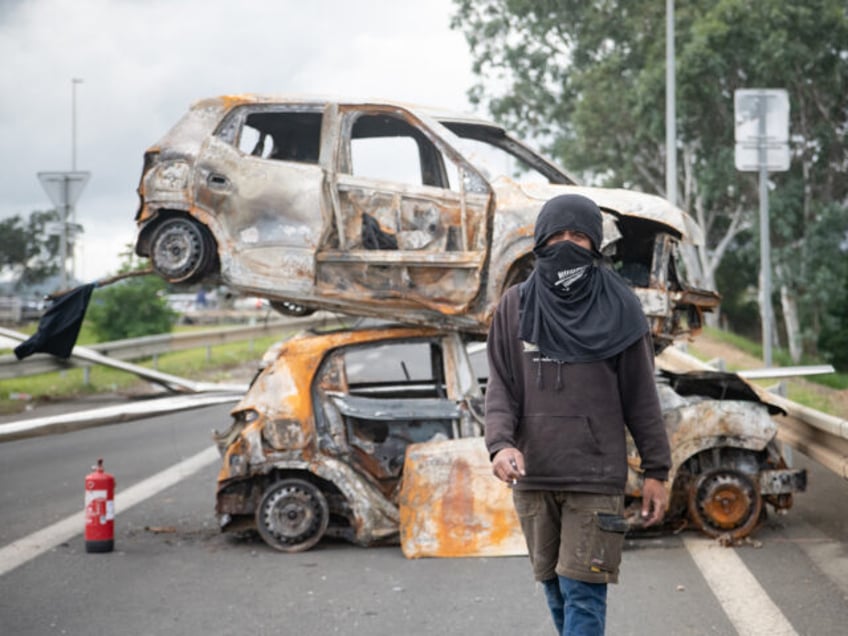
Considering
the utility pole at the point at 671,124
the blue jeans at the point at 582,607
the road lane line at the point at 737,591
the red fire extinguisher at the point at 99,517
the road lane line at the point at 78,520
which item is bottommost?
the road lane line at the point at 78,520

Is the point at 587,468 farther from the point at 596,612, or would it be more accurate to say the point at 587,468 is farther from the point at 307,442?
the point at 307,442

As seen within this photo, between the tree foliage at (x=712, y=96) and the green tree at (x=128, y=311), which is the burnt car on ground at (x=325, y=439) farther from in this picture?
the tree foliage at (x=712, y=96)

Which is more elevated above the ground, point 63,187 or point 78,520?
point 63,187

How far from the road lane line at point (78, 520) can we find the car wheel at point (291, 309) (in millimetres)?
1977

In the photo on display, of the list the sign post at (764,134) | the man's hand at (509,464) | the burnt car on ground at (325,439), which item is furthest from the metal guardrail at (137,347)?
the man's hand at (509,464)

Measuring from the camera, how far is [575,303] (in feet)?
14.2

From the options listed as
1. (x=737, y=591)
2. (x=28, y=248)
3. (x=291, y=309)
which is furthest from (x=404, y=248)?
(x=28, y=248)

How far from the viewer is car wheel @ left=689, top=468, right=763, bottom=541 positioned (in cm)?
741

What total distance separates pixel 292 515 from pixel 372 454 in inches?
25.2

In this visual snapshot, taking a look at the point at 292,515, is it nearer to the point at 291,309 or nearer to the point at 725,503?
the point at 291,309

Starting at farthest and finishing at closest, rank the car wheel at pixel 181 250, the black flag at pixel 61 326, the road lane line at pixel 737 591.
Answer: the black flag at pixel 61 326 → the car wheel at pixel 181 250 → the road lane line at pixel 737 591

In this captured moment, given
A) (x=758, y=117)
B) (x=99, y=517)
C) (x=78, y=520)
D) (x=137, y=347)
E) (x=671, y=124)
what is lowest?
(x=78, y=520)

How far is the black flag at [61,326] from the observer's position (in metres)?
8.32

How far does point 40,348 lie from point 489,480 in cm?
337
